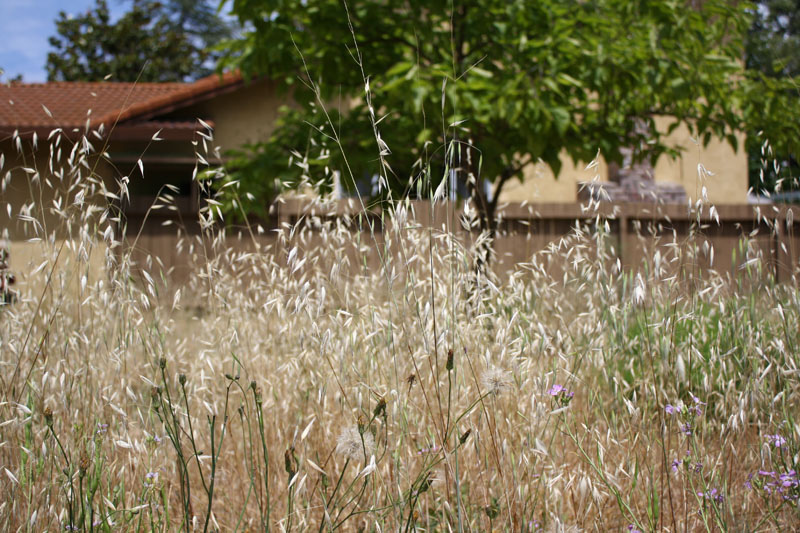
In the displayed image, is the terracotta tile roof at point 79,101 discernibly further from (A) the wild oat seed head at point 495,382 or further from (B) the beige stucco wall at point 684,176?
(A) the wild oat seed head at point 495,382

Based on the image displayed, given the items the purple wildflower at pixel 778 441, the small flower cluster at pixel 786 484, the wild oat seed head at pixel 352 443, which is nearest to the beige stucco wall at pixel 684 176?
the purple wildflower at pixel 778 441

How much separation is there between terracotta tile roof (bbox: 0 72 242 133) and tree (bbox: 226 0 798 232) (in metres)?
4.25

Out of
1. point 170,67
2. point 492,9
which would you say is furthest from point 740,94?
point 170,67

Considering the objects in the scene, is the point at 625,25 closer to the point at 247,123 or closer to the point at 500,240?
the point at 500,240

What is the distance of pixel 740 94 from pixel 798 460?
4447mm

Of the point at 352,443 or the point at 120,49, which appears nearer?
the point at 352,443

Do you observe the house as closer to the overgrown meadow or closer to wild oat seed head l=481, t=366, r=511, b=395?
the overgrown meadow

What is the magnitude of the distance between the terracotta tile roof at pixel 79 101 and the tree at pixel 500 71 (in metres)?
4.25

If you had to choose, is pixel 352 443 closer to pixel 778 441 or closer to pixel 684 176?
pixel 778 441

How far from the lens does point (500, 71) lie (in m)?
4.88

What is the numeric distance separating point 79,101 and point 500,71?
9485mm

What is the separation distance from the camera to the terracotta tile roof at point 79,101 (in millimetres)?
9844

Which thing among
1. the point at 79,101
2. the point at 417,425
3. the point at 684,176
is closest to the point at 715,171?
the point at 684,176

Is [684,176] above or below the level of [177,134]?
below
